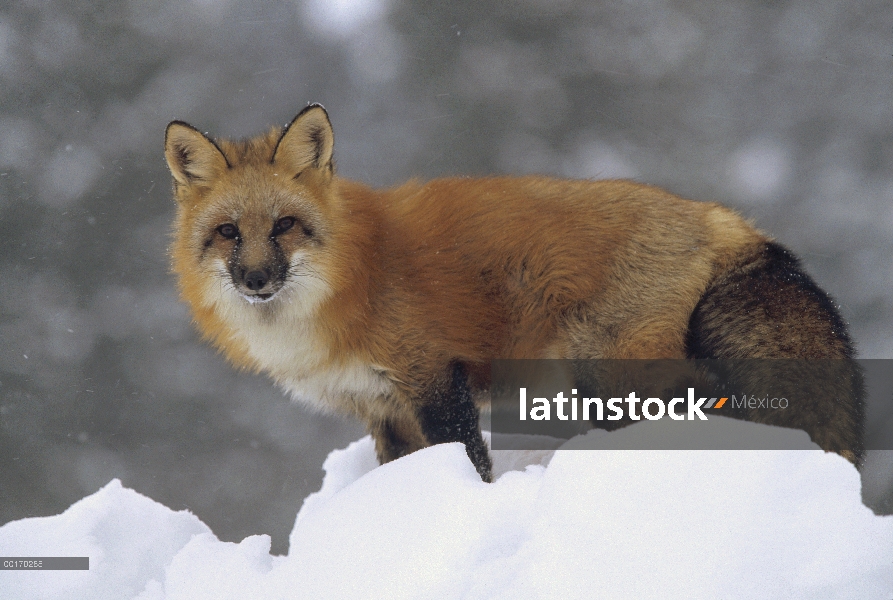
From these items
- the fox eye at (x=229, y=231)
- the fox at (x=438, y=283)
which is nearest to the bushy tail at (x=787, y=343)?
the fox at (x=438, y=283)

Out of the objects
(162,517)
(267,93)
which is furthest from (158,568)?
(267,93)

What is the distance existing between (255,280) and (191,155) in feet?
2.58

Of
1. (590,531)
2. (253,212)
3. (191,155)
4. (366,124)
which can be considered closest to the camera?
(590,531)

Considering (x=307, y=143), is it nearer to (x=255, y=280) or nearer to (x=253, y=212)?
(x=253, y=212)

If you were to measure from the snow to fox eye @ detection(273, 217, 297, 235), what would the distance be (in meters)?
1.31

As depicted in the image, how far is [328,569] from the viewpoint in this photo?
2.62 metres

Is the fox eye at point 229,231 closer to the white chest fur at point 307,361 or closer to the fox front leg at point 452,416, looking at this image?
the white chest fur at point 307,361

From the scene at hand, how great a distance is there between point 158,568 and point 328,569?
1136 millimetres

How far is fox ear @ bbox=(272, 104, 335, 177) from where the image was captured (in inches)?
150

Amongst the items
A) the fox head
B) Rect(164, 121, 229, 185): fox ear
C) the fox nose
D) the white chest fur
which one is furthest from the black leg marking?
Rect(164, 121, 229, 185): fox ear

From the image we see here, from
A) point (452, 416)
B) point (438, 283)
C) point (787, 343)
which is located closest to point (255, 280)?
point (438, 283)

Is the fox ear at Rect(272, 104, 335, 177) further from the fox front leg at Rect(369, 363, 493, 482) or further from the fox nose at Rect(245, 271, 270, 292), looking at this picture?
the fox front leg at Rect(369, 363, 493, 482)

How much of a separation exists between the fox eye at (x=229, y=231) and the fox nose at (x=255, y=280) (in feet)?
0.94

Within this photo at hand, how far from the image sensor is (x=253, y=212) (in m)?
3.69
